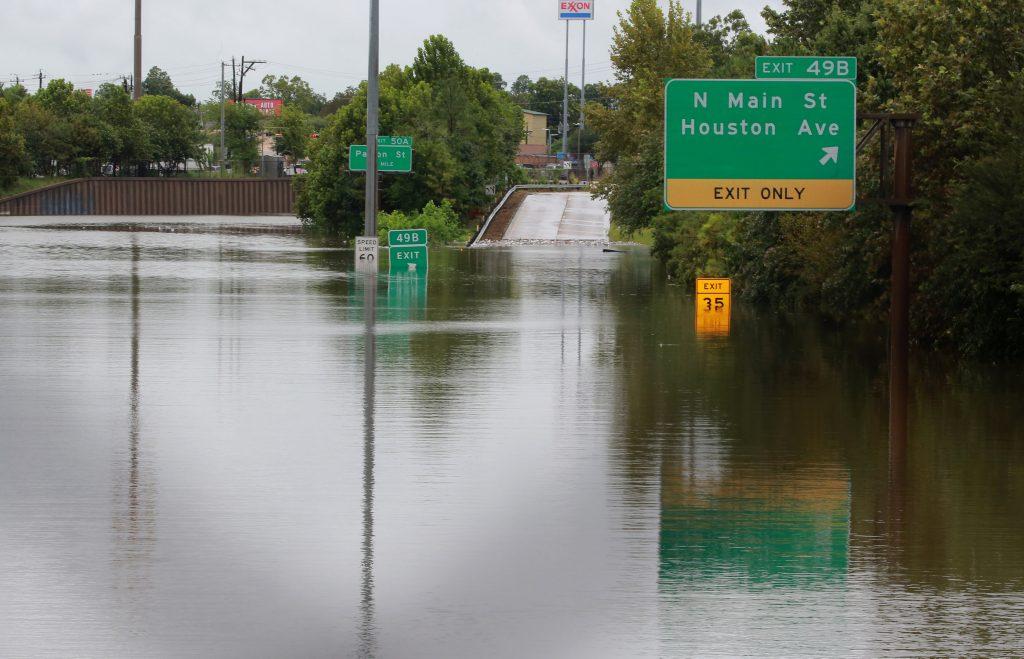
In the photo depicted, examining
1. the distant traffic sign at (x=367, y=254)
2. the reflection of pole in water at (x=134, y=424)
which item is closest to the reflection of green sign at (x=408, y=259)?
the distant traffic sign at (x=367, y=254)

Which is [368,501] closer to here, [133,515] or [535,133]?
[133,515]

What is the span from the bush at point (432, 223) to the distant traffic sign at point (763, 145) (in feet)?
122

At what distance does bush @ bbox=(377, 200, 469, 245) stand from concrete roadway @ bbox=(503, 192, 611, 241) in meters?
3.04

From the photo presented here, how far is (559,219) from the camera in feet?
233

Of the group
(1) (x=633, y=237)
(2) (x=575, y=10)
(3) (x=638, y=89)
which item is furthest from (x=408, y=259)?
(2) (x=575, y=10)

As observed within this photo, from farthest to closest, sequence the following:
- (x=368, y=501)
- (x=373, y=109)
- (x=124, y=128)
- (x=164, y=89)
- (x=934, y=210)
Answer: (x=164, y=89) → (x=124, y=128) → (x=373, y=109) → (x=934, y=210) → (x=368, y=501)

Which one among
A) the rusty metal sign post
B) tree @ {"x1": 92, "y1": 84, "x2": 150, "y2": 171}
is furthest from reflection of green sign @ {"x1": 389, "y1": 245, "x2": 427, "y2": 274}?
tree @ {"x1": 92, "y1": 84, "x2": 150, "y2": 171}

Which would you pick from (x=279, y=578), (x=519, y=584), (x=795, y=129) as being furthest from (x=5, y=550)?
(x=795, y=129)

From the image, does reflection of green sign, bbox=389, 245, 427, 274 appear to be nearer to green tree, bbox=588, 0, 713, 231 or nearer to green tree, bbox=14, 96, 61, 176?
green tree, bbox=588, 0, 713, 231

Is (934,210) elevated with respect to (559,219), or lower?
lower

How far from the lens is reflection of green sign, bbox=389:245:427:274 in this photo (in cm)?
4066

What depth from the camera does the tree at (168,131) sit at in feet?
371

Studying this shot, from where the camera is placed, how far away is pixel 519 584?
9211 mm

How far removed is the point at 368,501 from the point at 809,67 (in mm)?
13913
